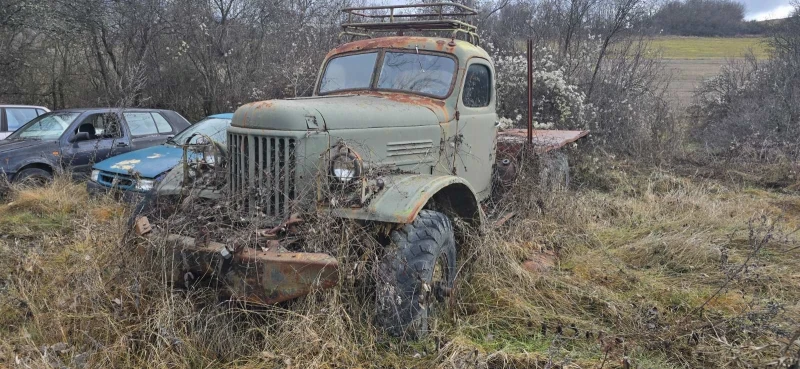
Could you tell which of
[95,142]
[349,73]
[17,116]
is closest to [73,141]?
[95,142]

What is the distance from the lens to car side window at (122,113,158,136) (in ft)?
28.6

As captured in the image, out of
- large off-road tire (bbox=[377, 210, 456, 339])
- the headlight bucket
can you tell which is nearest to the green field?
large off-road tire (bbox=[377, 210, 456, 339])

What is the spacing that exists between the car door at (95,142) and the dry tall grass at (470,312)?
2898mm

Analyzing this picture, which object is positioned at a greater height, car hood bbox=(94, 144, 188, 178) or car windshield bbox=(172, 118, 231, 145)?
car windshield bbox=(172, 118, 231, 145)

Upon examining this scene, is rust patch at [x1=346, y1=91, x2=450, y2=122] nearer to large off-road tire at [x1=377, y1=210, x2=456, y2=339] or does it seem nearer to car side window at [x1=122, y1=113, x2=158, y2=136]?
large off-road tire at [x1=377, y1=210, x2=456, y2=339]

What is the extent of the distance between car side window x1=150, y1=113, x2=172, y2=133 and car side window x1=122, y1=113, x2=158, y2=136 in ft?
0.16

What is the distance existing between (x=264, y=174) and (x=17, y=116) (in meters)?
8.75

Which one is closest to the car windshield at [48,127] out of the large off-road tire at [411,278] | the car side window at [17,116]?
the car side window at [17,116]

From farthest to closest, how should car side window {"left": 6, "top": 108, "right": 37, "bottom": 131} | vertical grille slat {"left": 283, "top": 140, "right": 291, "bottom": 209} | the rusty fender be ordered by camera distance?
car side window {"left": 6, "top": 108, "right": 37, "bottom": 131}
vertical grille slat {"left": 283, "top": 140, "right": 291, "bottom": 209}
the rusty fender

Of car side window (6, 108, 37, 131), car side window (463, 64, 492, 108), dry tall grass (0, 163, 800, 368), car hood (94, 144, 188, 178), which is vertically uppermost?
car side window (463, 64, 492, 108)

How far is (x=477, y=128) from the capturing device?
210 inches

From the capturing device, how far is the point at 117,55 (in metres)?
15.3

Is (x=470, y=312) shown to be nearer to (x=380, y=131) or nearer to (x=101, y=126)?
(x=380, y=131)

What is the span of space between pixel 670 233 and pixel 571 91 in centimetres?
569
